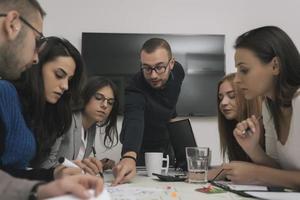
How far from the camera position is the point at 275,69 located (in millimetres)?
1426

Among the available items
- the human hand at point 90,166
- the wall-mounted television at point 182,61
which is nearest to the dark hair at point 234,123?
the human hand at point 90,166

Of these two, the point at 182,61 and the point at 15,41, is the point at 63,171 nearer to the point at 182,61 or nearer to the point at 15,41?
the point at 15,41

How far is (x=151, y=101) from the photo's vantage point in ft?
7.23

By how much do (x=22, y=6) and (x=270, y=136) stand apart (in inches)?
43.3

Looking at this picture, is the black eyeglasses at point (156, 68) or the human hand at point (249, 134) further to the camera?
the black eyeglasses at point (156, 68)

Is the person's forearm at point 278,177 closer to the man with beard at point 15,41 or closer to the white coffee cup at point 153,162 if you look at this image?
the white coffee cup at point 153,162

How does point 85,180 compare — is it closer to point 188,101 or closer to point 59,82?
point 59,82

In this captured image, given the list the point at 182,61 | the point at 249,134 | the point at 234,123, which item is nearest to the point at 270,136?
the point at 249,134

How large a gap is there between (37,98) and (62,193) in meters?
0.96

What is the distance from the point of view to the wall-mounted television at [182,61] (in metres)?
3.36

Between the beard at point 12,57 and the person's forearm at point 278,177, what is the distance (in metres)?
0.94

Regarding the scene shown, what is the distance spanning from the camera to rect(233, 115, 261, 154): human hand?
153cm

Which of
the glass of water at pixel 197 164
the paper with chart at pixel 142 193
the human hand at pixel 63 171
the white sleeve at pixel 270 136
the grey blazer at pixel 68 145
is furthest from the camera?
the grey blazer at pixel 68 145

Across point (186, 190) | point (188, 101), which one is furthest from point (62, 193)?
point (188, 101)
